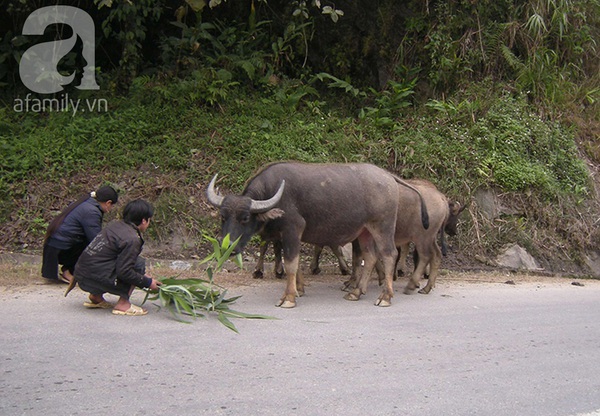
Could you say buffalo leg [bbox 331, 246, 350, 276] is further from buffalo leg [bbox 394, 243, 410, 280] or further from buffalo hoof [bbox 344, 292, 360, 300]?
buffalo hoof [bbox 344, 292, 360, 300]

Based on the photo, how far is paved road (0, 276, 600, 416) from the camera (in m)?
4.94

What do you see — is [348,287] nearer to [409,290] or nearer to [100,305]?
[409,290]

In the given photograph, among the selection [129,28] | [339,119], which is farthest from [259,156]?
[129,28]

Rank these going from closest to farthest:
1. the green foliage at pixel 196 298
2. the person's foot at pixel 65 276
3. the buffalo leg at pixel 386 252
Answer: the green foliage at pixel 196 298 → the buffalo leg at pixel 386 252 → the person's foot at pixel 65 276

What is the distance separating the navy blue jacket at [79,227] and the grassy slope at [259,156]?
279 centimetres

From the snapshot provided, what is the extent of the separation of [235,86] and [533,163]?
6.23 metres

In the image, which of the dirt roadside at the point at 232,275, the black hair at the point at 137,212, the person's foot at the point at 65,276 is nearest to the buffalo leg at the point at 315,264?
the dirt roadside at the point at 232,275

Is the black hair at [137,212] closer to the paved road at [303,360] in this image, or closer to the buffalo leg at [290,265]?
the paved road at [303,360]

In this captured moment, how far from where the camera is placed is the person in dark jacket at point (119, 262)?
7.00 meters

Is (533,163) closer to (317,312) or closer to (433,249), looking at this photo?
(433,249)

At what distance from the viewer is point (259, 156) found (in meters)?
12.9

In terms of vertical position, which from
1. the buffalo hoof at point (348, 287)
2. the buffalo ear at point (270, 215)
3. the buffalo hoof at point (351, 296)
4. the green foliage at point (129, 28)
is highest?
the green foliage at point (129, 28)

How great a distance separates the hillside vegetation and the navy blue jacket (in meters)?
2.76

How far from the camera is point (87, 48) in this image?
15.2 metres
